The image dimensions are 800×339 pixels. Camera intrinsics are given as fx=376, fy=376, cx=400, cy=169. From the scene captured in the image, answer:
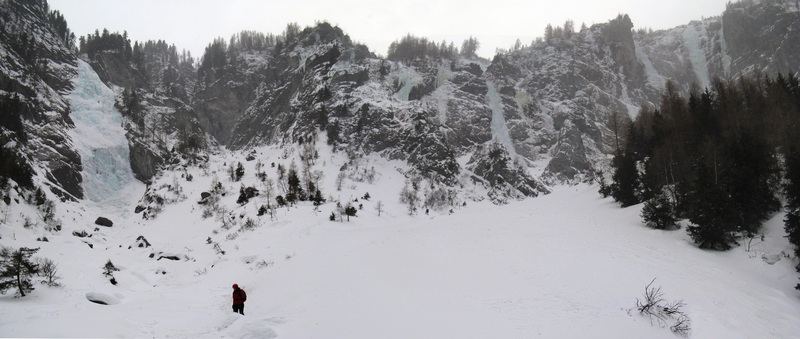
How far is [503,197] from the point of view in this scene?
83438 mm

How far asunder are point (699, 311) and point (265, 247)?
88.8ft

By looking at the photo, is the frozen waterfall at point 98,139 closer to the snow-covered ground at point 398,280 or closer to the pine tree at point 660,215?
the snow-covered ground at point 398,280

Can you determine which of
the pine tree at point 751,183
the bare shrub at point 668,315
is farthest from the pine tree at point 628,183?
the bare shrub at point 668,315

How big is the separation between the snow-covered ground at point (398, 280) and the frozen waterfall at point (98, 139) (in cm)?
2231

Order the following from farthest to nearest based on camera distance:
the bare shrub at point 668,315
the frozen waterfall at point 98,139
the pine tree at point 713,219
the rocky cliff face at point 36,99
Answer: the frozen waterfall at point 98,139, the rocky cliff face at point 36,99, the pine tree at point 713,219, the bare shrub at point 668,315

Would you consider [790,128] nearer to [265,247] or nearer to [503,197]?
[265,247]

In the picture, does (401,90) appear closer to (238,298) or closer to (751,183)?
(751,183)

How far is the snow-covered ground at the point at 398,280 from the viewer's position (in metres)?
13.9

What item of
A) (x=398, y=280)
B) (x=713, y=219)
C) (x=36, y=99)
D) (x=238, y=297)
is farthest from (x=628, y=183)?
(x=36, y=99)

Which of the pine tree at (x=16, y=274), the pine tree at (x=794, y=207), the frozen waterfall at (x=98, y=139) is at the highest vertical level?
the frozen waterfall at (x=98, y=139)

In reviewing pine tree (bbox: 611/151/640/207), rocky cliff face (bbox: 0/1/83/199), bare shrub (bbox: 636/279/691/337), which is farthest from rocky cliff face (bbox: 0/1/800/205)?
bare shrub (bbox: 636/279/691/337)

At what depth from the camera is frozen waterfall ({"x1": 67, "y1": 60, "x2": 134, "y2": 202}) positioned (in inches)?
2420

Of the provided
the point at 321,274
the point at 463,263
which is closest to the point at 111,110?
the point at 321,274

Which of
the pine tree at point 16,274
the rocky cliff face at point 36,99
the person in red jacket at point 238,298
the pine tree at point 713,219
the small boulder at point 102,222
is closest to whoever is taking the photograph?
the pine tree at point 16,274
